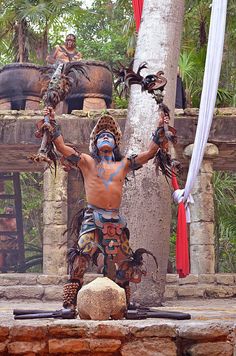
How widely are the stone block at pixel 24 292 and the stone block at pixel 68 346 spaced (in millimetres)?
5132

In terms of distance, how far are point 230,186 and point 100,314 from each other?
35.6 ft

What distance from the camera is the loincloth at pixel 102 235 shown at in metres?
4.66

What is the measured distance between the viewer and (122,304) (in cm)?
400

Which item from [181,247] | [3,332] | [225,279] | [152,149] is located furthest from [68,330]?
[225,279]

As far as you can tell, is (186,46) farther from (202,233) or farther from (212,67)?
(212,67)

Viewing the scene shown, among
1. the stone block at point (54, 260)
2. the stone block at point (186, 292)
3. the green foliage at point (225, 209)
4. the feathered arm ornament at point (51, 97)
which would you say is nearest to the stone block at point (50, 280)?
the stone block at point (54, 260)

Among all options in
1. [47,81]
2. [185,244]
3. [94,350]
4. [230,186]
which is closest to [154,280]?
[185,244]

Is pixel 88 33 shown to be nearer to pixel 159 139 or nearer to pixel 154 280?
pixel 154 280

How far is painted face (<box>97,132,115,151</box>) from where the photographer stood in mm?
4895

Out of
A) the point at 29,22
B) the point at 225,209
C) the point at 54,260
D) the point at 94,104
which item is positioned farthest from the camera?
the point at 29,22

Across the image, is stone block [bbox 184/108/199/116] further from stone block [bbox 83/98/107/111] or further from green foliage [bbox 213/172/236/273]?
green foliage [bbox 213/172/236/273]

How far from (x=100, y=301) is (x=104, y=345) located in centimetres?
52

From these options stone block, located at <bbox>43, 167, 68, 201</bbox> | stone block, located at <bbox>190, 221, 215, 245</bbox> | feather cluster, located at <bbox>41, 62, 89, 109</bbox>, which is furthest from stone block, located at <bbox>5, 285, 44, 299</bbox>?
feather cluster, located at <bbox>41, 62, 89, 109</bbox>

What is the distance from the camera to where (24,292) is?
8.45 meters
